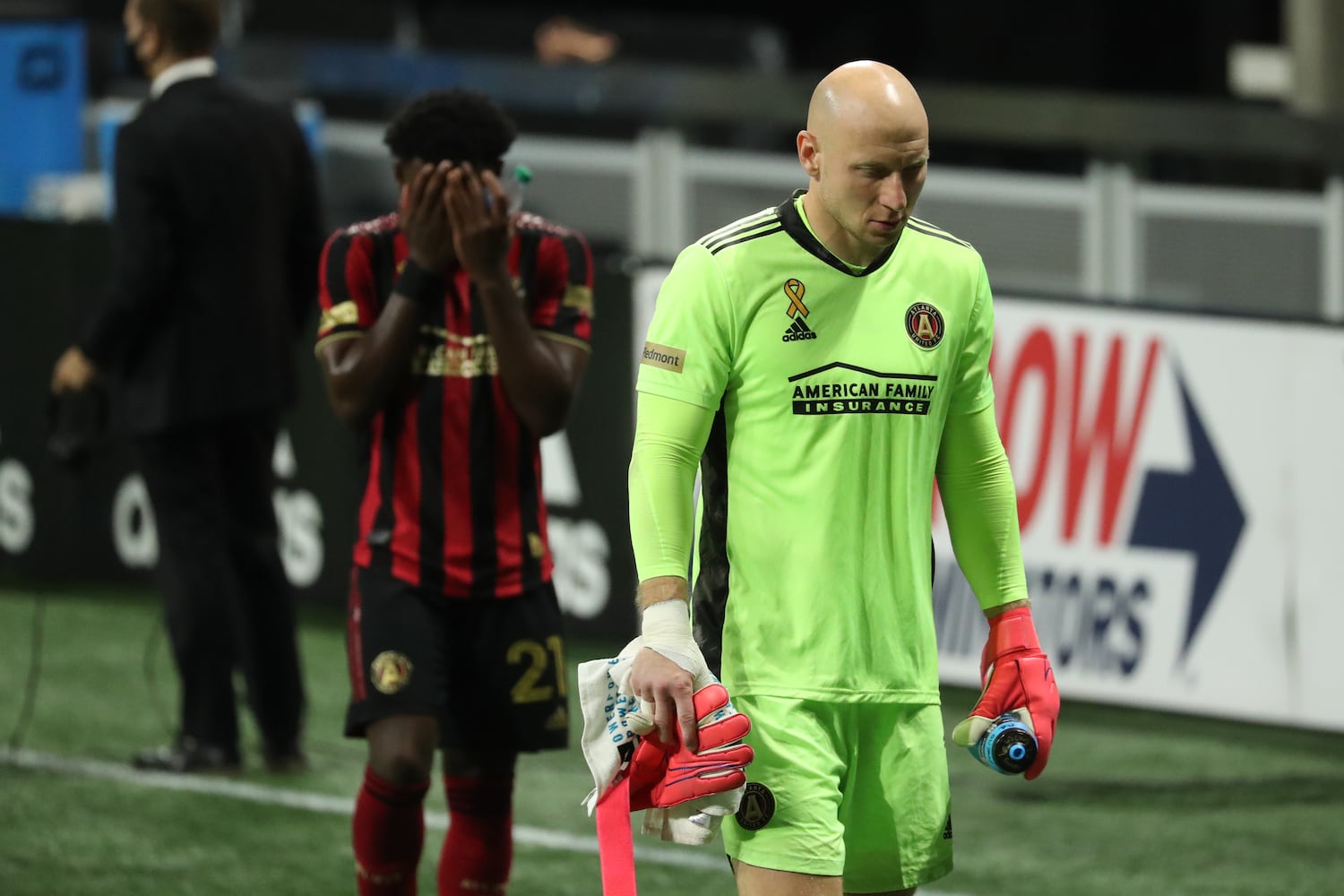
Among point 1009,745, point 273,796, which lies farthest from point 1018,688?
point 273,796

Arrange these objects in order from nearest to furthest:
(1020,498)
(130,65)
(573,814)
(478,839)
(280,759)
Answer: (478,839) → (573,814) → (280,759) → (1020,498) → (130,65)

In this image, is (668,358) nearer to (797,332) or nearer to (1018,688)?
Answer: (797,332)

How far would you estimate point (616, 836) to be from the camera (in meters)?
3.49

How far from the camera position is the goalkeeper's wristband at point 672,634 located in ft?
11.0

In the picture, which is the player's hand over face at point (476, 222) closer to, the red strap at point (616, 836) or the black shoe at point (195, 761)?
the red strap at point (616, 836)

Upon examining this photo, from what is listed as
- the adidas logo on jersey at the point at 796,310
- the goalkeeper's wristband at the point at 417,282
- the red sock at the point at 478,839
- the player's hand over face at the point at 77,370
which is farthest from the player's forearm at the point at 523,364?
the player's hand over face at the point at 77,370

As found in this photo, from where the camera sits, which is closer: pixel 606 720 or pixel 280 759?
pixel 606 720

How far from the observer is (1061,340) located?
7.74 meters

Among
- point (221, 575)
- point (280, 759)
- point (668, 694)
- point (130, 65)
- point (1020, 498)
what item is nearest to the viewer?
point (668, 694)

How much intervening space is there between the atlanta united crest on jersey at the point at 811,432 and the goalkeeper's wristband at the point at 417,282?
116 cm

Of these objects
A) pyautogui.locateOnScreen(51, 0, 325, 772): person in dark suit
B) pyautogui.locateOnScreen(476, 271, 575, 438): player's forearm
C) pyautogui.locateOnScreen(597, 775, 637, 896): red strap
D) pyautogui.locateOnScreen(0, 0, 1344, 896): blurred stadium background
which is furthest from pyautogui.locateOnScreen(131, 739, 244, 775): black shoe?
pyautogui.locateOnScreen(597, 775, 637, 896): red strap

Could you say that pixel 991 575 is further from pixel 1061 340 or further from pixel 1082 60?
pixel 1082 60

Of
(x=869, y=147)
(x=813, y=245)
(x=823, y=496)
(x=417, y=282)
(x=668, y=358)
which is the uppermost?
(x=869, y=147)

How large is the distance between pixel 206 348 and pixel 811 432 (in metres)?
3.51
